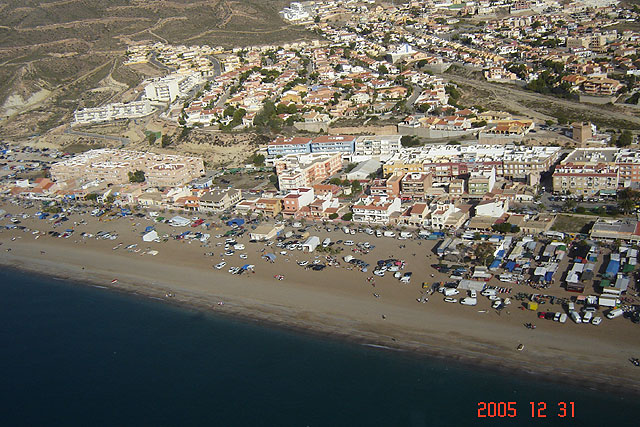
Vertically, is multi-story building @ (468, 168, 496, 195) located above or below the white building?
above

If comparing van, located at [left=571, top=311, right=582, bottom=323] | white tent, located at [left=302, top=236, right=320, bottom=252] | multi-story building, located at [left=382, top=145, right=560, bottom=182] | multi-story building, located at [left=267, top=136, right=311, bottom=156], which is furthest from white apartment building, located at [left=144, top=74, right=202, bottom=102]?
van, located at [left=571, top=311, right=582, bottom=323]

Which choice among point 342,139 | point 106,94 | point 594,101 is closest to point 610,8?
point 594,101

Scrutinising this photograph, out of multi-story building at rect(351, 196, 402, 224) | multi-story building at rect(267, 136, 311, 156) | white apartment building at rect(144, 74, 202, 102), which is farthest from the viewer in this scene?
white apartment building at rect(144, 74, 202, 102)

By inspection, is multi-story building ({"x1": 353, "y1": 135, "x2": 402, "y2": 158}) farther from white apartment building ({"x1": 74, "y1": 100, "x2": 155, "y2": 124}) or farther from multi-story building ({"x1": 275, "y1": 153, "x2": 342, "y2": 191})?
white apartment building ({"x1": 74, "y1": 100, "x2": 155, "y2": 124})

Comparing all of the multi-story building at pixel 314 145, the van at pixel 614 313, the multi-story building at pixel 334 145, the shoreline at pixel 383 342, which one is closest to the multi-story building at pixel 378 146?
the multi-story building at pixel 334 145

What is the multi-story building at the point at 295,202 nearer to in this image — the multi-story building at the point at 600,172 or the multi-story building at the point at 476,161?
the multi-story building at the point at 476,161

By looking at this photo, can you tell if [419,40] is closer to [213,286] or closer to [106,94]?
[106,94]
